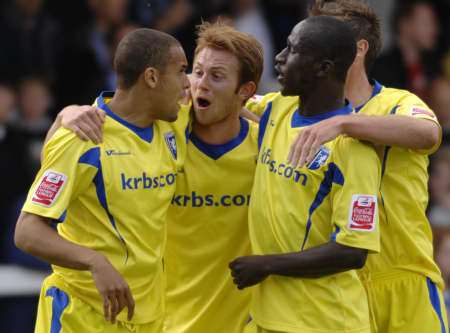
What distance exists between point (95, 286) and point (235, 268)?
2.00ft

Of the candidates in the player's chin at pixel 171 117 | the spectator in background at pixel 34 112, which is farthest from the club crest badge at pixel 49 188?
the spectator in background at pixel 34 112

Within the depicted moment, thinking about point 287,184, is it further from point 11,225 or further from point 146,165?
→ point 11,225

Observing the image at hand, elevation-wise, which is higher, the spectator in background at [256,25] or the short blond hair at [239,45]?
the short blond hair at [239,45]

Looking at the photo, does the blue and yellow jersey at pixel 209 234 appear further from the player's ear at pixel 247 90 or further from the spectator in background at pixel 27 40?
the spectator in background at pixel 27 40

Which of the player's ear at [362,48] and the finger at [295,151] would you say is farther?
the player's ear at [362,48]

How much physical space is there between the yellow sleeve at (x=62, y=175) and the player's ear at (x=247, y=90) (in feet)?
2.70

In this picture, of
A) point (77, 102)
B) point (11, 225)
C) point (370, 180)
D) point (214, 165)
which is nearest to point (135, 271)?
point (214, 165)

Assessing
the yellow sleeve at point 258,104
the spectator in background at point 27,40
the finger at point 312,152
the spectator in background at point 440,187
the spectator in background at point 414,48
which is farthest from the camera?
the spectator in background at point 414,48

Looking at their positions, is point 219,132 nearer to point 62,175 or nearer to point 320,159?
point 320,159

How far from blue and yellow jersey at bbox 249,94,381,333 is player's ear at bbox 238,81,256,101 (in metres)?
0.39

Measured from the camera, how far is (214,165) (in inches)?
225

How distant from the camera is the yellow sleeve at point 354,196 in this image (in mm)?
5145

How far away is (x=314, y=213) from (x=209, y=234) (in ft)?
2.27

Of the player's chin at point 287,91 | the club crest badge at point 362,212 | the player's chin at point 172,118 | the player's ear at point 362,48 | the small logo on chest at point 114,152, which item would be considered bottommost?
the club crest badge at point 362,212
